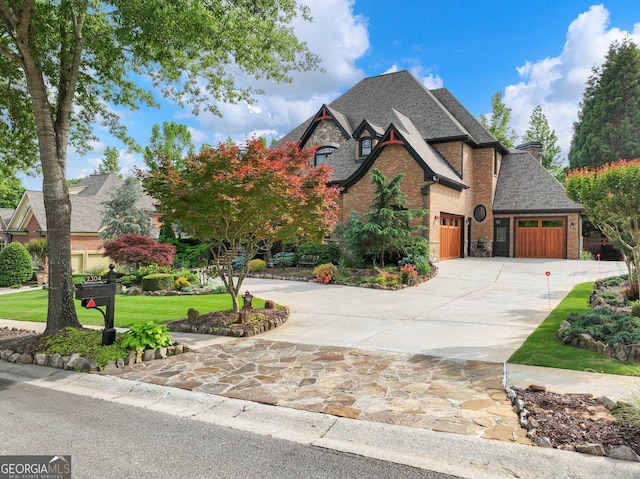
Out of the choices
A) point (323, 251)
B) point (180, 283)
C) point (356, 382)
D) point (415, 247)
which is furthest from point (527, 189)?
point (356, 382)

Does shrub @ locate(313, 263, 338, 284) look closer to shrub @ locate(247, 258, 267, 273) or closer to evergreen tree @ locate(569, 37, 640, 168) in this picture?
shrub @ locate(247, 258, 267, 273)

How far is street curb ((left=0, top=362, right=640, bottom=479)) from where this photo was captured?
129 inches

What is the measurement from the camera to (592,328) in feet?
22.6

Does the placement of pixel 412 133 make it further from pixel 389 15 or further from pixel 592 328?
pixel 592 328

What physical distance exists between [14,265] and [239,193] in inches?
731

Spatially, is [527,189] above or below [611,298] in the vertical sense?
above

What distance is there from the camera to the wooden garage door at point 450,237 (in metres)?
21.3

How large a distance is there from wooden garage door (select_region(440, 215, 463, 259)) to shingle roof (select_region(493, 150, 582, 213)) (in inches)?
136

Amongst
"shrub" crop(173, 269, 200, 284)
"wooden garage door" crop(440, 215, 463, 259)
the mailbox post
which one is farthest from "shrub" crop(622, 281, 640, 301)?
"shrub" crop(173, 269, 200, 284)

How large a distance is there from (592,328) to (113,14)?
989 cm

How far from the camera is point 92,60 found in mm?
9047

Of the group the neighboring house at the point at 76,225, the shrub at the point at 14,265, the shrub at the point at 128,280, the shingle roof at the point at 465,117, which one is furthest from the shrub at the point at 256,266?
the shingle roof at the point at 465,117

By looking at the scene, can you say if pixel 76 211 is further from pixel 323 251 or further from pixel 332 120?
pixel 323 251

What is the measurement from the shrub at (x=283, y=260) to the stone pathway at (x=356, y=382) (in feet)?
42.8
